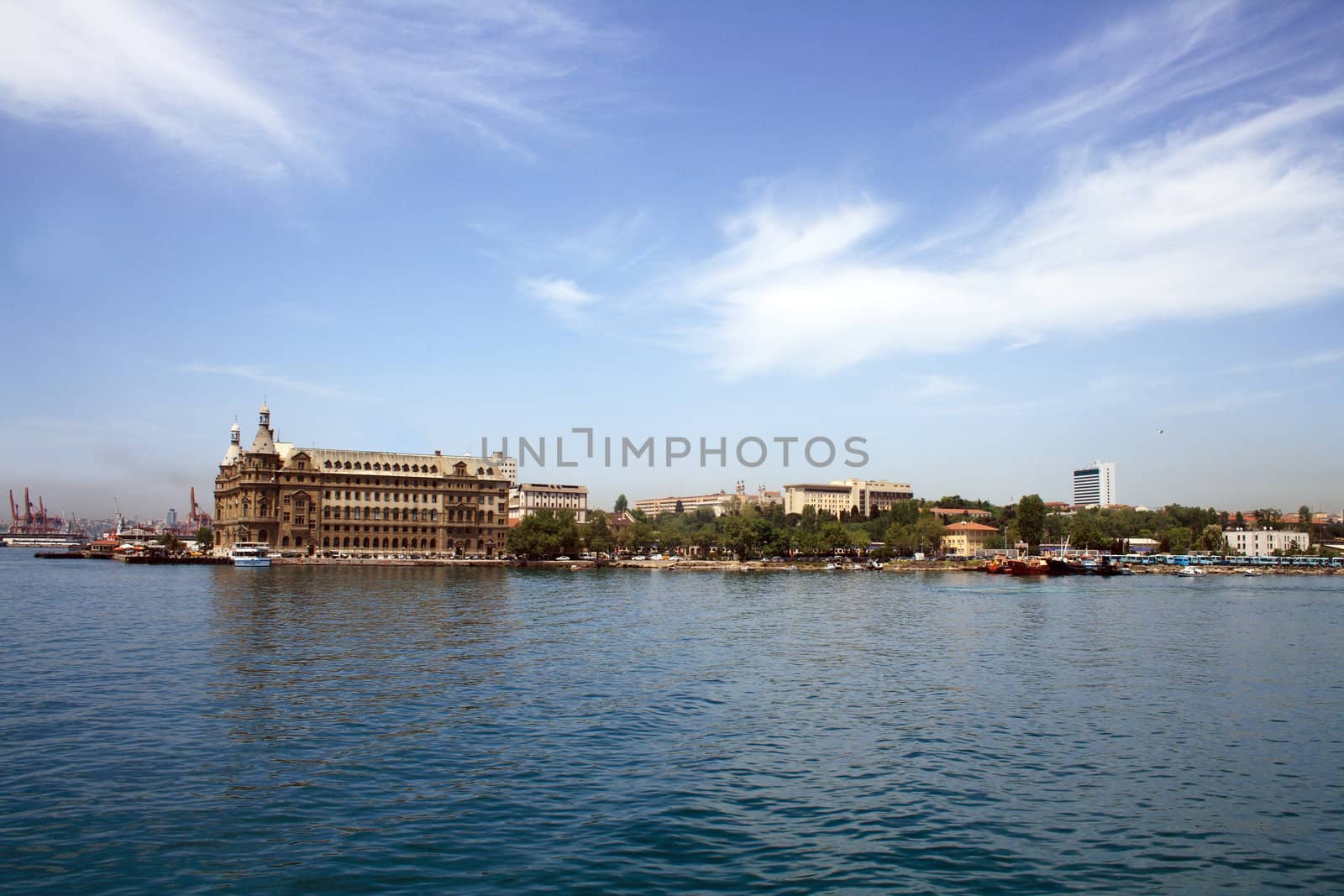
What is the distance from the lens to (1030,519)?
162000 mm

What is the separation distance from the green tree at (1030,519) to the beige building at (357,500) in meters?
92.0

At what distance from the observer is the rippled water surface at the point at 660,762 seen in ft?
46.3

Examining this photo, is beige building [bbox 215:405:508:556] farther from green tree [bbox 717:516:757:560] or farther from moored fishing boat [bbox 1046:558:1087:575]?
moored fishing boat [bbox 1046:558:1087:575]

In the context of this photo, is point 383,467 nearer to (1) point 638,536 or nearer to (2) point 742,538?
(1) point 638,536

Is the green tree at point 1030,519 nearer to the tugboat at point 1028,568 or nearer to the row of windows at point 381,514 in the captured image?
the tugboat at point 1028,568

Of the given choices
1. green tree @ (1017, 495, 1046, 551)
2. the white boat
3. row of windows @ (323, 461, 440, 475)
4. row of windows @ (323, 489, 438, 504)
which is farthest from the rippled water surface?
green tree @ (1017, 495, 1046, 551)

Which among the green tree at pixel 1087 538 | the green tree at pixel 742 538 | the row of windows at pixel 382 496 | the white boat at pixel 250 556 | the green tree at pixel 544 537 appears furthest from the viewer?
the green tree at pixel 1087 538

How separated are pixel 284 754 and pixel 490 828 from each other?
6.91 metres

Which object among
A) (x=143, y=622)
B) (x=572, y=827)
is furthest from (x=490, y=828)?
(x=143, y=622)

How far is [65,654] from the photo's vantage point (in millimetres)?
34875

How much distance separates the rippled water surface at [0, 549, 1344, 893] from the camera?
1410cm

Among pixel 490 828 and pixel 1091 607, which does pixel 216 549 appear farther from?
pixel 490 828

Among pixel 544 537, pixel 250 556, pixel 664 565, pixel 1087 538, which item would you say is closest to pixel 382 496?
pixel 544 537

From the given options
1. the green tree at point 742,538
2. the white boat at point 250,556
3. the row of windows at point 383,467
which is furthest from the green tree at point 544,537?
the white boat at point 250,556
